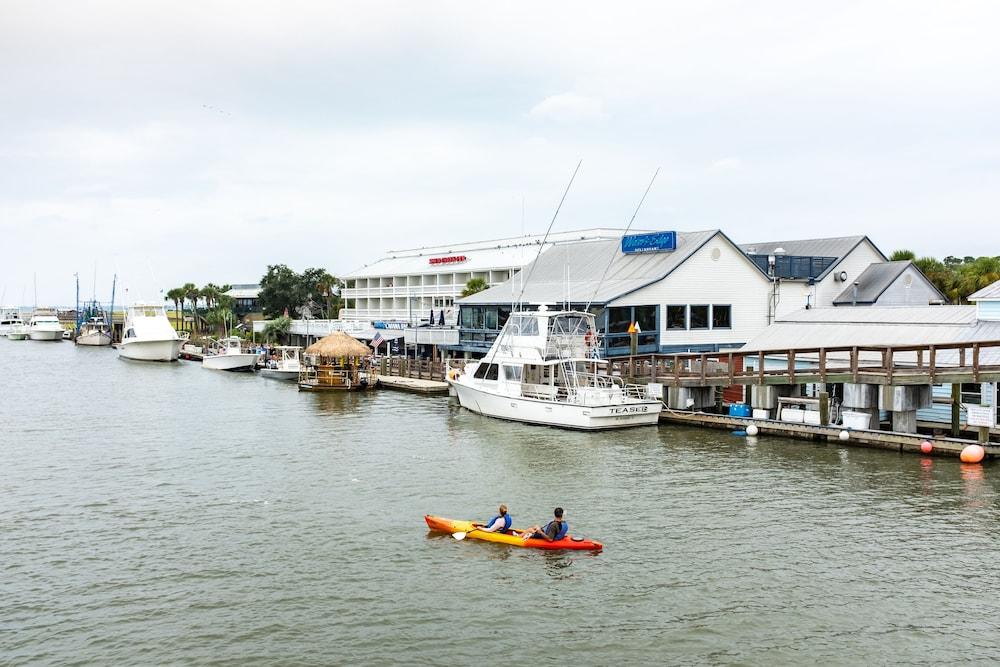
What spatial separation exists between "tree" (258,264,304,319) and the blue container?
87248 millimetres

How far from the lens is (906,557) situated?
21.1 meters

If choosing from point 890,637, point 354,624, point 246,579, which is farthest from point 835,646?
point 246,579

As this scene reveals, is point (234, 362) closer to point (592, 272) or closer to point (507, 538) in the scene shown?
point (592, 272)

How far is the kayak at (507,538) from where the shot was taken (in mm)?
22078

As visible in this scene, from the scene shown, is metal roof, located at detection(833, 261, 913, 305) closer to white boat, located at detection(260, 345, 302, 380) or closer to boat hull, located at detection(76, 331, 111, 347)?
white boat, located at detection(260, 345, 302, 380)

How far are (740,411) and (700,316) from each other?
16.1m

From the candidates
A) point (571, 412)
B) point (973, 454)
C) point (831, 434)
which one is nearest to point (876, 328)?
point (831, 434)

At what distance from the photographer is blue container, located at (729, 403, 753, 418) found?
132 ft

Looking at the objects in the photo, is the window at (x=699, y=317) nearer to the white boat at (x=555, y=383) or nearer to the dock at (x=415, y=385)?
the white boat at (x=555, y=383)

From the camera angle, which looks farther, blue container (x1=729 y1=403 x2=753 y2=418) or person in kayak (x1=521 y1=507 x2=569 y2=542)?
blue container (x1=729 y1=403 x2=753 y2=418)

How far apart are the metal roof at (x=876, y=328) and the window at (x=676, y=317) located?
868 centimetres

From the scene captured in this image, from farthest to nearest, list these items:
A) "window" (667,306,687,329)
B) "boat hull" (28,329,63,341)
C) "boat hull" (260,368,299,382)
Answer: "boat hull" (28,329,63,341) → "boat hull" (260,368,299,382) → "window" (667,306,687,329)

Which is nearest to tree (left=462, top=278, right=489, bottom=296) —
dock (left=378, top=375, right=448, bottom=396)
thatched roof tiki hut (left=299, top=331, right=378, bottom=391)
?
dock (left=378, top=375, right=448, bottom=396)

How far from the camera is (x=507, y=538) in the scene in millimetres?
22781
